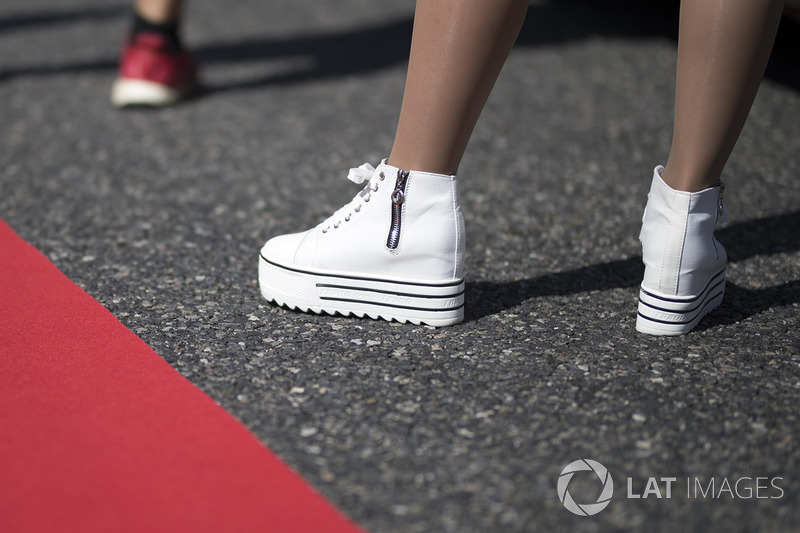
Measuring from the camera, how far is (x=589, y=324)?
4.67 feet

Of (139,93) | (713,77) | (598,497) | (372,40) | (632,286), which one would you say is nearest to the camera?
(598,497)

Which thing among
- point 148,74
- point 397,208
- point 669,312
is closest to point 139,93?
point 148,74

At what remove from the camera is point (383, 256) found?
136 cm

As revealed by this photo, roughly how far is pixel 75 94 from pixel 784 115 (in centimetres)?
232

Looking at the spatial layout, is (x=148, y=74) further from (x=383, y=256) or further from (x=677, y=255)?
(x=677, y=255)

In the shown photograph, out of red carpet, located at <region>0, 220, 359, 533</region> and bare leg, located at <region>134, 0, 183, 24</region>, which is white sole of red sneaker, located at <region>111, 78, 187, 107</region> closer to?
bare leg, located at <region>134, 0, 183, 24</region>

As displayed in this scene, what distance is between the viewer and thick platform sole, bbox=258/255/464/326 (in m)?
1.37

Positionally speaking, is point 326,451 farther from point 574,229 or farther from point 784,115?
point 784,115

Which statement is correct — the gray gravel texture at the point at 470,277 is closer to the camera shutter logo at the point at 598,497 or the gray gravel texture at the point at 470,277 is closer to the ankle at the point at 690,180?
the camera shutter logo at the point at 598,497

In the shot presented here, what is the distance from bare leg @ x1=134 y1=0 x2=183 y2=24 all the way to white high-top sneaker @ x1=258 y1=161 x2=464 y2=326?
1563mm

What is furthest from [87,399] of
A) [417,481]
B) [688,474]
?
[688,474]

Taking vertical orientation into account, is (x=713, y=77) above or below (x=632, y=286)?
above

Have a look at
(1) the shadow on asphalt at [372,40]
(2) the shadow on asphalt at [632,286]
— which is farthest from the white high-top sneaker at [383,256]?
(1) the shadow on asphalt at [372,40]

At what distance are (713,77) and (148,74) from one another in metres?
1.95
